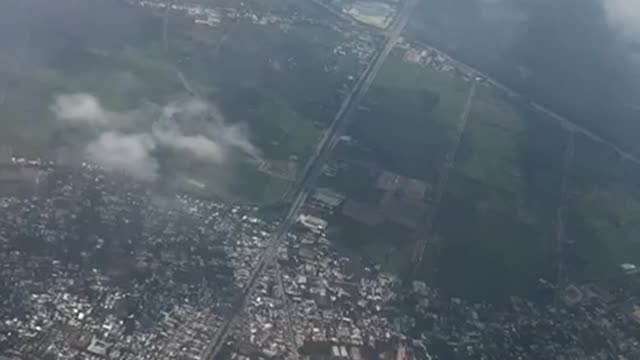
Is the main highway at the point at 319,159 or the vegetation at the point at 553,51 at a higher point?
the vegetation at the point at 553,51

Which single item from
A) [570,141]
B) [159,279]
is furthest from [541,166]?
[159,279]

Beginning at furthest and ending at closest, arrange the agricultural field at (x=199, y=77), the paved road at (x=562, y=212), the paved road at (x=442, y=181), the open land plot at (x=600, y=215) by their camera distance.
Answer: the agricultural field at (x=199, y=77), the open land plot at (x=600, y=215), the paved road at (x=562, y=212), the paved road at (x=442, y=181)

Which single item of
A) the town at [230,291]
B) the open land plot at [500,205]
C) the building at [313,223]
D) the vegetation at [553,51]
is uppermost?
the vegetation at [553,51]

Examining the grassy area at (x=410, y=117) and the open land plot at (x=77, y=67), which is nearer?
the open land plot at (x=77, y=67)

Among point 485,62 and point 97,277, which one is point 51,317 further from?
point 485,62

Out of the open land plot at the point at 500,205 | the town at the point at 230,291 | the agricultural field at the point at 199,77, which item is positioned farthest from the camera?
the agricultural field at the point at 199,77

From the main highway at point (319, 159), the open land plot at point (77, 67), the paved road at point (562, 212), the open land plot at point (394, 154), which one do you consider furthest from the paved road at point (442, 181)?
the open land plot at point (77, 67)

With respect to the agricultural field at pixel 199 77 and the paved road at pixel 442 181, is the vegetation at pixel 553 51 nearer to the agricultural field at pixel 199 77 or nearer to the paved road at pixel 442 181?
the paved road at pixel 442 181
